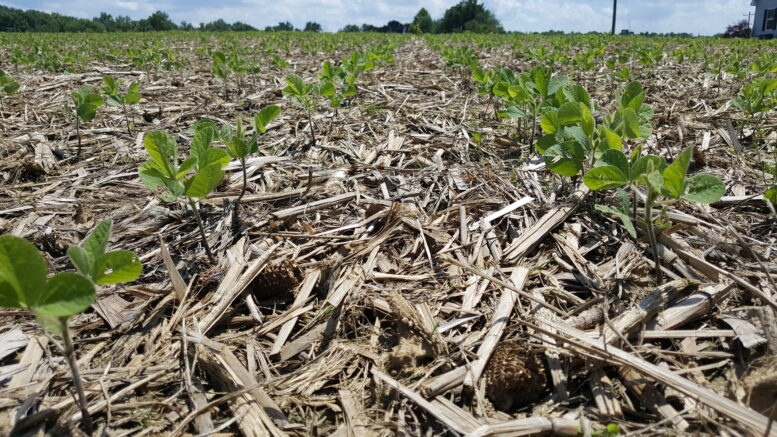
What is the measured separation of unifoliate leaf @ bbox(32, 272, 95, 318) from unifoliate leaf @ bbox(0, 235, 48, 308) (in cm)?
2

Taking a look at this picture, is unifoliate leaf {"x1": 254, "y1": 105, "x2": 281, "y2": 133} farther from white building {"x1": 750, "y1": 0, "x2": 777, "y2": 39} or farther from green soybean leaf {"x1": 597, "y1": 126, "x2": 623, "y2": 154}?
white building {"x1": 750, "y1": 0, "x2": 777, "y2": 39}

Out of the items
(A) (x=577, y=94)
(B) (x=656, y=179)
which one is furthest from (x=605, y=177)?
(A) (x=577, y=94)

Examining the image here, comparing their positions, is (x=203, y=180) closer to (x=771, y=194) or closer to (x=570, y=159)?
(x=570, y=159)

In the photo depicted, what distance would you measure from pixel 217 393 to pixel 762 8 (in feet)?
186

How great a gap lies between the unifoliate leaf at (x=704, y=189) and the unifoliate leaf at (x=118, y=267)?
5.81 feet

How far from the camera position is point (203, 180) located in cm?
183

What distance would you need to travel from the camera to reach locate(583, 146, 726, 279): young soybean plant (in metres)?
1.53

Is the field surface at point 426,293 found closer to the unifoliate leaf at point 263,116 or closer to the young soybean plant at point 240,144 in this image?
the young soybean plant at point 240,144

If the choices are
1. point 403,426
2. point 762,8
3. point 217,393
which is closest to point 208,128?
point 217,393

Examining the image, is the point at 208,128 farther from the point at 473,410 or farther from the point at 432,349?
the point at 473,410

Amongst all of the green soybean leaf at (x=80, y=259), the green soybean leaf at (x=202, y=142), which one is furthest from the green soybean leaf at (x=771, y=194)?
the green soybean leaf at (x=80, y=259)

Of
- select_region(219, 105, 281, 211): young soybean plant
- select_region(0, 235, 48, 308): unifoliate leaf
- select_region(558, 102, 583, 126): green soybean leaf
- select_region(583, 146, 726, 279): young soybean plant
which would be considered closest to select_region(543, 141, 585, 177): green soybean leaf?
select_region(558, 102, 583, 126): green soybean leaf

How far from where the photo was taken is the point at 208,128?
2.07 meters

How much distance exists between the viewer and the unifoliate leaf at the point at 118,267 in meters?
1.26
